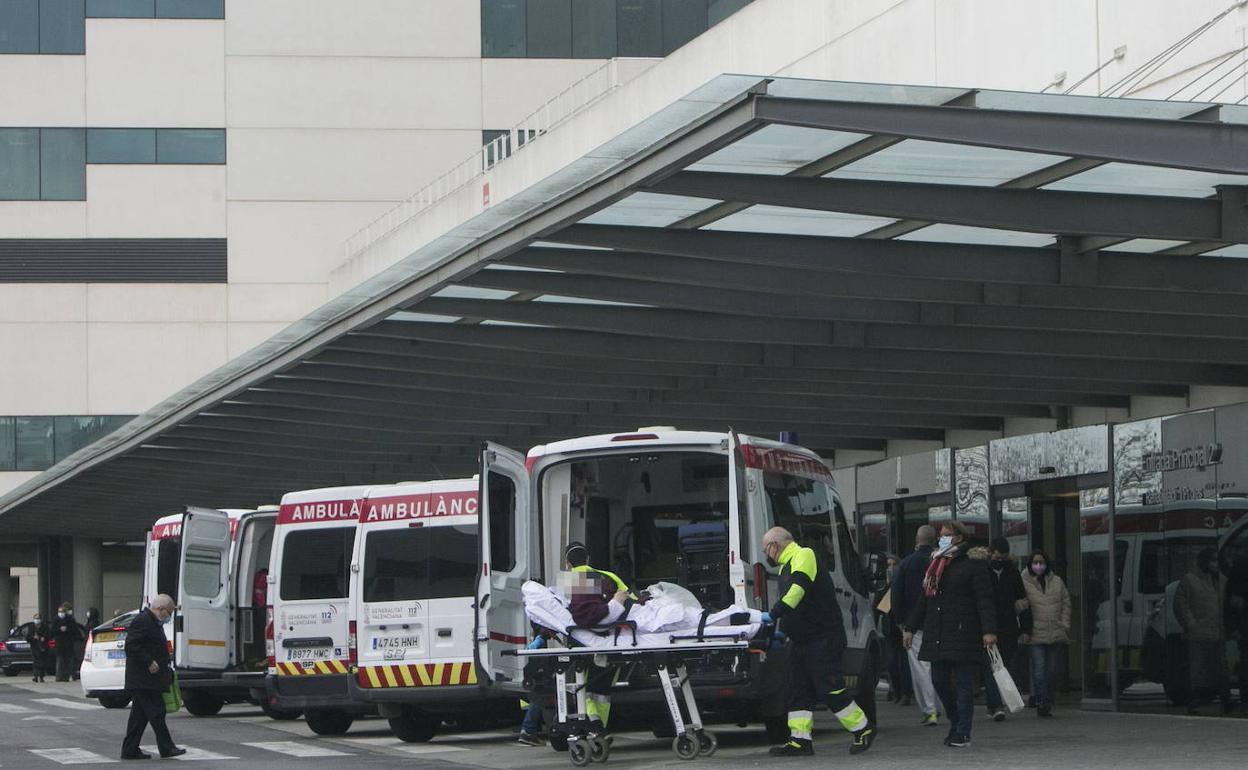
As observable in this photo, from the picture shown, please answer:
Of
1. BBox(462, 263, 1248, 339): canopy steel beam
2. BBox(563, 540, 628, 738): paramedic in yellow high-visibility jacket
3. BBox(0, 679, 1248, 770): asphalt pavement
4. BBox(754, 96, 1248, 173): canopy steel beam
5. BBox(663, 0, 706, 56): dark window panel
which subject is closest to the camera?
BBox(754, 96, 1248, 173): canopy steel beam

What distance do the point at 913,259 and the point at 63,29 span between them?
4265 centimetres

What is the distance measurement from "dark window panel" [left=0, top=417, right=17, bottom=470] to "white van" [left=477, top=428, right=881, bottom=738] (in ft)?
128

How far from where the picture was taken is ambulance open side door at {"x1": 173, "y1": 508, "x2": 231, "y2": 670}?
2077cm

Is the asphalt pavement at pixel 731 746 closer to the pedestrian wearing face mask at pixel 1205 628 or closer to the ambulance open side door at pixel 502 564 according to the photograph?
the pedestrian wearing face mask at pixel 1205 628

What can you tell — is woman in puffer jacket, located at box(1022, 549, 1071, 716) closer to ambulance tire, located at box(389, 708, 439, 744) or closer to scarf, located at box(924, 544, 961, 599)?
scarf, located at box(924, 544, 961, 599)

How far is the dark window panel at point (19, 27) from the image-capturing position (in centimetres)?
5141

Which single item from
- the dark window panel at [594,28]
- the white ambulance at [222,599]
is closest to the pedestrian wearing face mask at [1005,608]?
the white ambulance at [222,599]

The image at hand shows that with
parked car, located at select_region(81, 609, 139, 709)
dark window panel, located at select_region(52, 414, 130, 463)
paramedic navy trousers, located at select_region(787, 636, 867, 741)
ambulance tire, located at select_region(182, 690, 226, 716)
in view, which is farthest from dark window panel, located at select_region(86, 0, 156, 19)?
paramedic navy trousers, located at select_region(787, 636, 867, 741)

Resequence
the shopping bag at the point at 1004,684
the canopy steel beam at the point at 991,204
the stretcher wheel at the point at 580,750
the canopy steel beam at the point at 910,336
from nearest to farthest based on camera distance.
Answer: the canopy steel beam at the point at 991,204, the stretcher wheel at the point at 580,750, the shopping bag at the point at 1004,684, the canopy steel beam at the point at 910,336

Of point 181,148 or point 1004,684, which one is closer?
point 1004,684

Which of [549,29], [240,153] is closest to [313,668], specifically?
[240,153]

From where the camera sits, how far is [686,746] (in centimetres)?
1259

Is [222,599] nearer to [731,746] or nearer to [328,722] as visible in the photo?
[328,722]

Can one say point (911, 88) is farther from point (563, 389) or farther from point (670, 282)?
point (563, 389)
